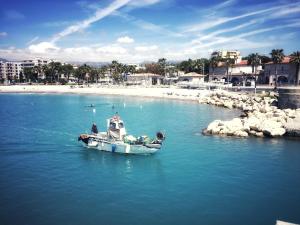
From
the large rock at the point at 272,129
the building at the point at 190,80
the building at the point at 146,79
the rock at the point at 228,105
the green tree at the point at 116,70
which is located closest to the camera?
the large rock at the point at 272,129

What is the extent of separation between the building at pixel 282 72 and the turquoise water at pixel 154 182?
199ft

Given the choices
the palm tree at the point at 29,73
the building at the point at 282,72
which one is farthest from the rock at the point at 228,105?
the palm tree at the point at 29,73

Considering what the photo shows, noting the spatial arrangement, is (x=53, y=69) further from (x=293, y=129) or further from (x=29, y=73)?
(x=293, y=129)

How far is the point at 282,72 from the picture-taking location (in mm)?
91625

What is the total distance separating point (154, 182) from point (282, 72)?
80.6 metres

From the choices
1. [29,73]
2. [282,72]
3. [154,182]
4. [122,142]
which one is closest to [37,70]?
[29,73]

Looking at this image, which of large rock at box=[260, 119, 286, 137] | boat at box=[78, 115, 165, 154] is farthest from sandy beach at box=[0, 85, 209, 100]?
boat at box=[78, 115, 165, 154]

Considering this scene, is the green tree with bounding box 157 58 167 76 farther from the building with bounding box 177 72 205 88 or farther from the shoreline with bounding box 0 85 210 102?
the shoreline with bounding box 0 85 210 102

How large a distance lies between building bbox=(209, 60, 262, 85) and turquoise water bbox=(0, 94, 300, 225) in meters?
73.5

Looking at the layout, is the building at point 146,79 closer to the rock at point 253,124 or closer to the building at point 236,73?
the building at point 236,73

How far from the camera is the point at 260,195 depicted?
835 inches

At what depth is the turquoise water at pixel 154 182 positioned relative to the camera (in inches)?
719

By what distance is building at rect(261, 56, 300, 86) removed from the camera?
88.6 meters

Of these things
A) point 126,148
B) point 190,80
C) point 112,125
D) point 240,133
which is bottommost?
point 126,148
